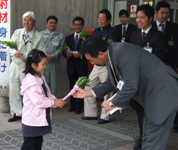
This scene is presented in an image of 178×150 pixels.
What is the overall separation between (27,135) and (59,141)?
1.52 metres

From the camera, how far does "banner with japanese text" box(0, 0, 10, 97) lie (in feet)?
20.8

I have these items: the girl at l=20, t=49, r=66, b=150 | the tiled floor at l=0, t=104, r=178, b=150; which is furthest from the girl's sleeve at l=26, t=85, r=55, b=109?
the tiled floor at l=0, t=104, r=178, b=150

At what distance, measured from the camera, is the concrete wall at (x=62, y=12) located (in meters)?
6.55

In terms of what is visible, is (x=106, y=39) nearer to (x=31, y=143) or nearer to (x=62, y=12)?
(x=62, y=12)

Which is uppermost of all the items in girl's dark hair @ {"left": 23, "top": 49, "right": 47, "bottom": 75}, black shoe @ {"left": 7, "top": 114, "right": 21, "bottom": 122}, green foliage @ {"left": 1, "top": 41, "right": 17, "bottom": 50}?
green foliage @ {"left": 1, "top": 41, "right": 17, "bottom": 50}

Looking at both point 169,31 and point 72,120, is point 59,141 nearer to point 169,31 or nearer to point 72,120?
point 72,120

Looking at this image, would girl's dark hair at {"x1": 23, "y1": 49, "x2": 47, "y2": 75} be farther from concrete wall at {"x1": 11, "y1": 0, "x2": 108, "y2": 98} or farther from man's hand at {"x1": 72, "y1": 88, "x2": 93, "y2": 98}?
concrete wall at {"x1": 11, "y1": 0, "x2": 108, "y2": 98}

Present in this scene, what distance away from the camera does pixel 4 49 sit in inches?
248

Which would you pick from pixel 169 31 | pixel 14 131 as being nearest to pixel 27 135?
pixel 14 131

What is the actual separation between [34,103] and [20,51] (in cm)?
276

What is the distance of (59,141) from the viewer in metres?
4.78

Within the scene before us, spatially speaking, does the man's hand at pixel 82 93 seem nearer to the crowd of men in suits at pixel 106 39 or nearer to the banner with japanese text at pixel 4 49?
the crowd of men in suits at pixel 106 39

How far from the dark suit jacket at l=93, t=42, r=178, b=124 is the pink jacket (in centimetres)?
90

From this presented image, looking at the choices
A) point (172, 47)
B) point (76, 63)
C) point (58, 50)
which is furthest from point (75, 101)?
point (172, 47)
